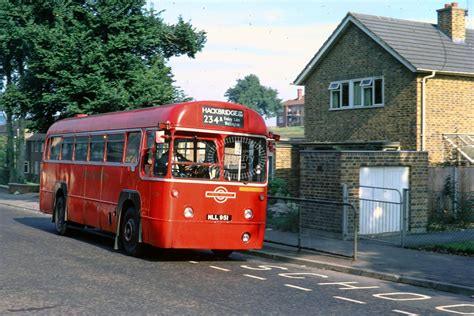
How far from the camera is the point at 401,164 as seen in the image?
18203mm

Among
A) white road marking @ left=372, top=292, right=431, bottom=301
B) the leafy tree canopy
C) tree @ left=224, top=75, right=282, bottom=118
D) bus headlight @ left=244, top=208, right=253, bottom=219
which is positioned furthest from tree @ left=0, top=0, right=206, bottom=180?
tree @ left=224, top=75, right=282, bottom=118

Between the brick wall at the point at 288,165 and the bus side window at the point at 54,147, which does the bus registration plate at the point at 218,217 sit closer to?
the bus side window at the point at 54,147

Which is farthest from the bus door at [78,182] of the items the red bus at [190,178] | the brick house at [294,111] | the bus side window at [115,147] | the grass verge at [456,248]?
the brick house at [294,111]

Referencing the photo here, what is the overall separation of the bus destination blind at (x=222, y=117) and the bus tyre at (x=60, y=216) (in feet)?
21.2

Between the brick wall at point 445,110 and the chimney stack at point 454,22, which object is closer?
the brick wall at point 445,110

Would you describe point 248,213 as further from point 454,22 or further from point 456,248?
point 454,22

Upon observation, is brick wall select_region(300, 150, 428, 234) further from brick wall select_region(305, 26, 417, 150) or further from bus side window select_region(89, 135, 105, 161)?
brick wall select_region(305, 26, 417, 150)

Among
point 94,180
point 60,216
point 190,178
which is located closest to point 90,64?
point 60,216

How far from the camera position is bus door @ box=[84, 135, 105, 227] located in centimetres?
1522

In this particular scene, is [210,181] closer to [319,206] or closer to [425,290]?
[425,290]

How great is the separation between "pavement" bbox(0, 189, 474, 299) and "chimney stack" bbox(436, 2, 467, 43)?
1752 centimetres

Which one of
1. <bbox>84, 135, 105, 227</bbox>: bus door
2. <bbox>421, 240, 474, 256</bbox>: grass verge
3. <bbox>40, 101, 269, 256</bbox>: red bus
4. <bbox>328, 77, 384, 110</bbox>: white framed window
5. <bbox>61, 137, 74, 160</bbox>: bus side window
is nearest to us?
<bbox>40, 101, 269, 256</bbox>: red bus

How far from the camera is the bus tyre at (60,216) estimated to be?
17156mm

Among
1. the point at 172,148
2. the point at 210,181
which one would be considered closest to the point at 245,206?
the point at 210,181
